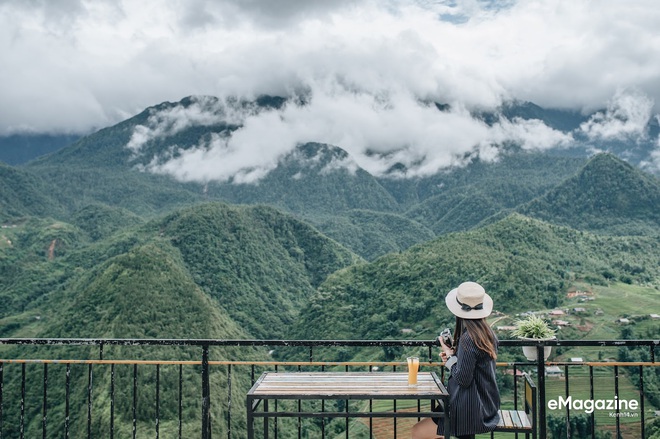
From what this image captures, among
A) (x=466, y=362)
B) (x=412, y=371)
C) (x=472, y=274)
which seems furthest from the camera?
(x=472, y=274)

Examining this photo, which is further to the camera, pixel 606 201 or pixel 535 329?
pixel 606 201

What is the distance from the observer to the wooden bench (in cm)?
438

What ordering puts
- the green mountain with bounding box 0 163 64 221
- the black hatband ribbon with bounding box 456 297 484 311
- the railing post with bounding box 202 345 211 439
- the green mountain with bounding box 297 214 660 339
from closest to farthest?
the black hatband ribbon with bounding box 456 297 484 311 → the railing post with bounding box 202 345 211 439 → the green mountain with bounding box 297 214 660 339 → the green mountain with bounding box 0 163 64 221

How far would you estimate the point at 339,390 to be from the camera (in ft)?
14.0

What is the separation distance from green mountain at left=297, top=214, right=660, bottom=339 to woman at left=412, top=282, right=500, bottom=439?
53.4 metres

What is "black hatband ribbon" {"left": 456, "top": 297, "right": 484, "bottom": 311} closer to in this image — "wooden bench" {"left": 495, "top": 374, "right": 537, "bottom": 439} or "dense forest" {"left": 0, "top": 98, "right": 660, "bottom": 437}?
"wooden bench" {"left": 495, "top": 374, "right": 537, "bottom": 439}

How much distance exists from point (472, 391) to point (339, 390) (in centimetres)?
93

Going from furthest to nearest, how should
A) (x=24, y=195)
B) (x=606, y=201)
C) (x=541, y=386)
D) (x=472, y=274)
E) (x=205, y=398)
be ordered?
(x=24, y=195)
(x=606, y=201)
(x=472, y=274)
(x=205, y=398)
(x=541, y=386)

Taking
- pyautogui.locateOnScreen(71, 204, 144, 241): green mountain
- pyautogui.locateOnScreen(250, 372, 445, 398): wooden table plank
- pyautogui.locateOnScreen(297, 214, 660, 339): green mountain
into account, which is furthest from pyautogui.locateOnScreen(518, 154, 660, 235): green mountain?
pyautogui.locateOnScreen(250, 372, 445, 398): wooden table plank

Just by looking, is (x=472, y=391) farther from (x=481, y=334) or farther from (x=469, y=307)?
(x=469, y=307)

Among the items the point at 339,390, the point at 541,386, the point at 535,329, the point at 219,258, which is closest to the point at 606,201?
the point at 219,258

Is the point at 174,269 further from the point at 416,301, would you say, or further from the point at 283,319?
the point at 416,301

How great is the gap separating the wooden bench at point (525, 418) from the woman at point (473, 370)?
17 centimetres

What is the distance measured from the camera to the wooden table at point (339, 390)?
160 inches
